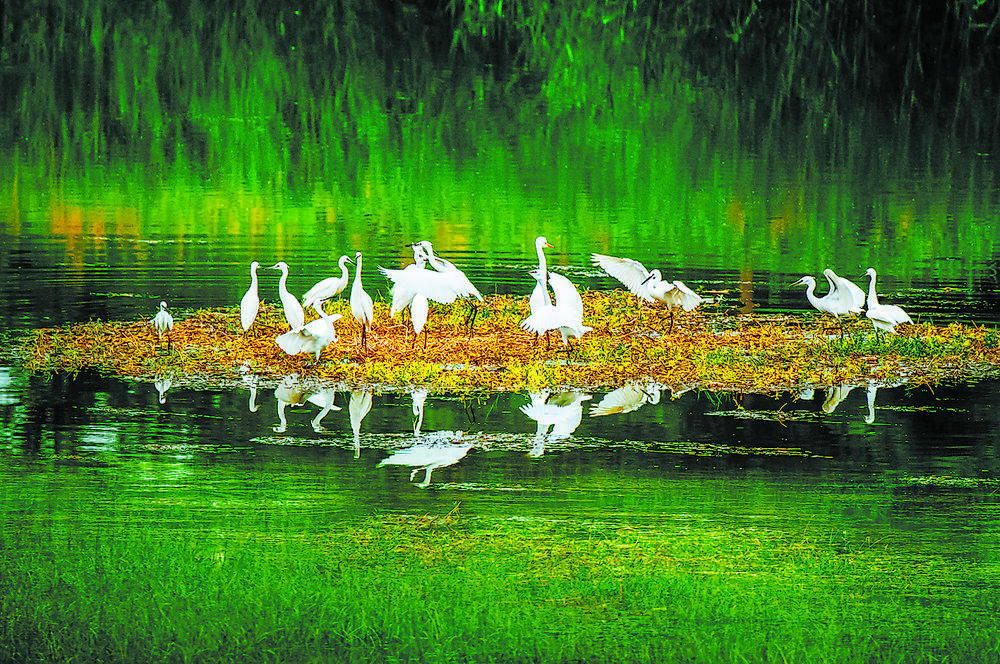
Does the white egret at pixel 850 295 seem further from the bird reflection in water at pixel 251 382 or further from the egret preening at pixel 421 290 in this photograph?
the bird reflection in water at pixel 251 382

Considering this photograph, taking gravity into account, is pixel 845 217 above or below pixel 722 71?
below

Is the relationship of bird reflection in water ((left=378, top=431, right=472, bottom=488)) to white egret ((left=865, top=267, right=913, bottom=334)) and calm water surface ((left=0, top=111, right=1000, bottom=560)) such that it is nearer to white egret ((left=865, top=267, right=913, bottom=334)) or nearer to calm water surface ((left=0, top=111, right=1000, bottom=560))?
calm water surface ((left=0, top=111, right=1000, bottom=560))

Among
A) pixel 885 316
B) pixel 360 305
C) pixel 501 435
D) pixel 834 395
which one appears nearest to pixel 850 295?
pixel 885 316

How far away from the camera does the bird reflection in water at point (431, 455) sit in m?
7.36

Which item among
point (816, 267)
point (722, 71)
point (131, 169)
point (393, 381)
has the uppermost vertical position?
point (722, 71)

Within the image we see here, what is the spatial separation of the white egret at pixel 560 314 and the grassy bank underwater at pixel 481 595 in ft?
12.4

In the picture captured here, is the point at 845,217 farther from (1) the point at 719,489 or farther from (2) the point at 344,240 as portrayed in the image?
(1) the point at 719,489

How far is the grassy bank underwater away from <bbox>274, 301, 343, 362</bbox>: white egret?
3.51 meters

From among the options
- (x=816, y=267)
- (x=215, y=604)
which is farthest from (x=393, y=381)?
(x=816, y=267)

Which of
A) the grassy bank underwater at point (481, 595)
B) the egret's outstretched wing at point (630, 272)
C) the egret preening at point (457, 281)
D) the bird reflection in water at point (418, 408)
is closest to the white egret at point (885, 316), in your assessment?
the egret's outstretched wing at point (630, 272)

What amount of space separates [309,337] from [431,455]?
2.51 meters

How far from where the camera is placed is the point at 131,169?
24594 millimetres

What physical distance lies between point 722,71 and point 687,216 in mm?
13171

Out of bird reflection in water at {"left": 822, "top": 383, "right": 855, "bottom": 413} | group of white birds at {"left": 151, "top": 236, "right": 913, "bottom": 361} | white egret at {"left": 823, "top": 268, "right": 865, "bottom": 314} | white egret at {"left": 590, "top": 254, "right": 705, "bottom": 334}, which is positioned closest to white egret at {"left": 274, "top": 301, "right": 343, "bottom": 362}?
group of white birds at {"left": 151, "top": 236, "right": 913, "bottom": 361}
